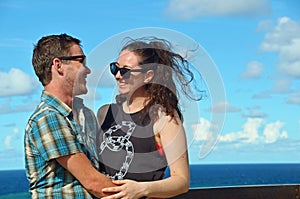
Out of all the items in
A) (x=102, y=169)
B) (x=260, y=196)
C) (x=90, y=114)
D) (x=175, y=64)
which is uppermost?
(x=175, y=64)

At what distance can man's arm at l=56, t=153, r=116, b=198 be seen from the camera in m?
3.18

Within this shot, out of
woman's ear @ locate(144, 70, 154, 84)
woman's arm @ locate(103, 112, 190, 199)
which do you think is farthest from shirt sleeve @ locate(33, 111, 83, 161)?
woman's ear @ locate(144, 70, 154, 84)

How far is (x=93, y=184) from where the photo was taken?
3.21 m

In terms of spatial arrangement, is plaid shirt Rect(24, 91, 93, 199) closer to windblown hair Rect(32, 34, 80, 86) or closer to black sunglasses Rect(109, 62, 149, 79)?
windblown hair Rect(32, 34, 80, 86)

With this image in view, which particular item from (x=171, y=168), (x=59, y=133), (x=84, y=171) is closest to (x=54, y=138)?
(x=59, y=133)

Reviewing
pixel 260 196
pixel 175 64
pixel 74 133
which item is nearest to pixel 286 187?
pixel 260 196

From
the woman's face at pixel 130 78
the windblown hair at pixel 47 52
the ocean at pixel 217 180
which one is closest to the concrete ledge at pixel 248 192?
the woman's face at pixel 130 78

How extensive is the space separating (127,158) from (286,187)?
7.37 ft

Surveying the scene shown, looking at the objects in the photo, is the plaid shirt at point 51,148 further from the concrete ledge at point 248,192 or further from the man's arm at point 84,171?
the concrete ledge at point 248,192

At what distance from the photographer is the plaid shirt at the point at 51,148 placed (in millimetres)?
3193

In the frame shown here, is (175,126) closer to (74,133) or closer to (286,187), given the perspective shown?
(74,133)

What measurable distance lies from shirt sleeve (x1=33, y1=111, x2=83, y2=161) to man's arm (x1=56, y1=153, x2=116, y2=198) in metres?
0.03

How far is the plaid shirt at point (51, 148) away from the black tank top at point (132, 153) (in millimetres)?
156

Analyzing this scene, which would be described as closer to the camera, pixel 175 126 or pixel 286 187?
pixel 175 126
